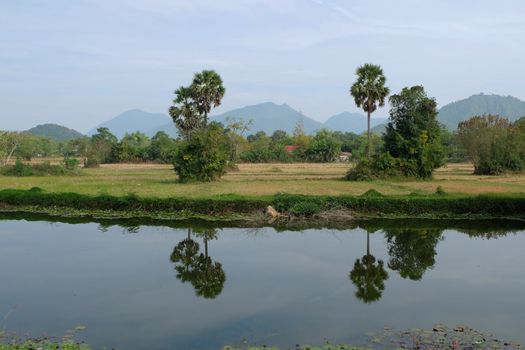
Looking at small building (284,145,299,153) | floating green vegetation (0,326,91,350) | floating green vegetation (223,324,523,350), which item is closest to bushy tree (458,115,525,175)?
floating green vegetation (223,324,523,350)

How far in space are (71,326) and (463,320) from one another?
8.92 meters

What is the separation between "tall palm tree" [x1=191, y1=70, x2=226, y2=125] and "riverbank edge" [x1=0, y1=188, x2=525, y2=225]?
23.5 metres

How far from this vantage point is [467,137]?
54.7 meters

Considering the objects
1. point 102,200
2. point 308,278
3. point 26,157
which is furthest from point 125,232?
point 26,157

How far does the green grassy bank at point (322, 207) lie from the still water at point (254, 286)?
3151 millimetres

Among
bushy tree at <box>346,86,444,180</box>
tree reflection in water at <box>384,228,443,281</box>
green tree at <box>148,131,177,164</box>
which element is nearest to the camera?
tree reflection in water at <box>384,228,443,281</box>

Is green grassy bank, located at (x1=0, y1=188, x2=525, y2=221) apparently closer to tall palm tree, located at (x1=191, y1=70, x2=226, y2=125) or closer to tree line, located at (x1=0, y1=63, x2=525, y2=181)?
tree line, located at (x1=0, y1=63, x2=525, y2=181)

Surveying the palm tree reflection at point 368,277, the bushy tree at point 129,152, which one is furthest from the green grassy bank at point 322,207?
the bushy tree at point 129,152

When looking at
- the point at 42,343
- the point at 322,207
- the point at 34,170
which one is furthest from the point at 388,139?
the point at 42,343

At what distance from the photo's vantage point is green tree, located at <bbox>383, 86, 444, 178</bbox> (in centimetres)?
4178

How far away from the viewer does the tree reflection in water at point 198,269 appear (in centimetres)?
1453

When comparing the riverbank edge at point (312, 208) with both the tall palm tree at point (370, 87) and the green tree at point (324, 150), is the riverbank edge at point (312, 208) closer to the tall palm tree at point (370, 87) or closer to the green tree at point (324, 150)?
the tall palm tree at point (370, 87)

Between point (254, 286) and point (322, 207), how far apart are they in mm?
11995

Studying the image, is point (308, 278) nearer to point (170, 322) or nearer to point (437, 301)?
point (437, 301)
